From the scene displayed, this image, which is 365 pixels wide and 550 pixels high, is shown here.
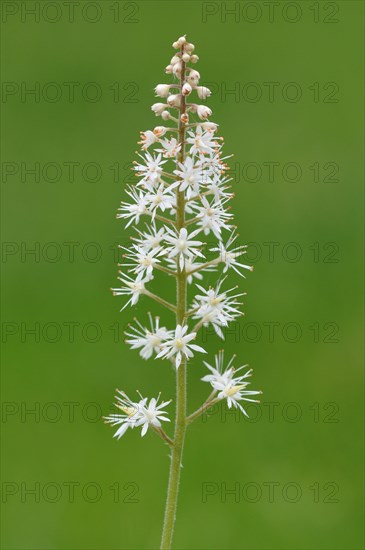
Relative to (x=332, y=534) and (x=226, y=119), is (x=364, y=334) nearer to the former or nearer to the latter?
(x=332, y=534)

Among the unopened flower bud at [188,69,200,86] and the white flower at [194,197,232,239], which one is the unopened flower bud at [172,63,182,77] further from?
the white flower at [194,197,232,239]

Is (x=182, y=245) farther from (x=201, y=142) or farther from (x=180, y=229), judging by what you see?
(x=201, y=142)

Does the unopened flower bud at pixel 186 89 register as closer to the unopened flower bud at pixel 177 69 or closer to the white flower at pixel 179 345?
the unopened flower bud at pixel 177 69

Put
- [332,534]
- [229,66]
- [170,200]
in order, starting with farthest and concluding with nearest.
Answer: [229,66], [332,534], [170,200]

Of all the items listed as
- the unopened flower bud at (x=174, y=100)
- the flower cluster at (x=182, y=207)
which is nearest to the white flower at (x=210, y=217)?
the flower cluster at (x=182, y=207)

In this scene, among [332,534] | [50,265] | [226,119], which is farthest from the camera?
[226,119]

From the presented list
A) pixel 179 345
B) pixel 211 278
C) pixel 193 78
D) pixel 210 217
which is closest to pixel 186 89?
pixel 193 78

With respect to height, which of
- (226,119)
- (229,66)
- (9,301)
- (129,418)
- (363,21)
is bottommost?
(129,418)

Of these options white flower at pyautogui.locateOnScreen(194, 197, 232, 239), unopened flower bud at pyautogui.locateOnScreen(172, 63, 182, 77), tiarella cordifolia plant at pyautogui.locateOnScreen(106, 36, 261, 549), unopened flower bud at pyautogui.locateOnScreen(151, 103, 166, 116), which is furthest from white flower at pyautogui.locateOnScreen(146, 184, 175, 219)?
unopened flower bud at pyautogui.locateOnScreen(172, 63, 182, 77)

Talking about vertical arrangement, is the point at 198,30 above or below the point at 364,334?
above

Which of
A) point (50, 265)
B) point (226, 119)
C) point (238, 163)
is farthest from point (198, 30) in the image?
point (50, 265)
